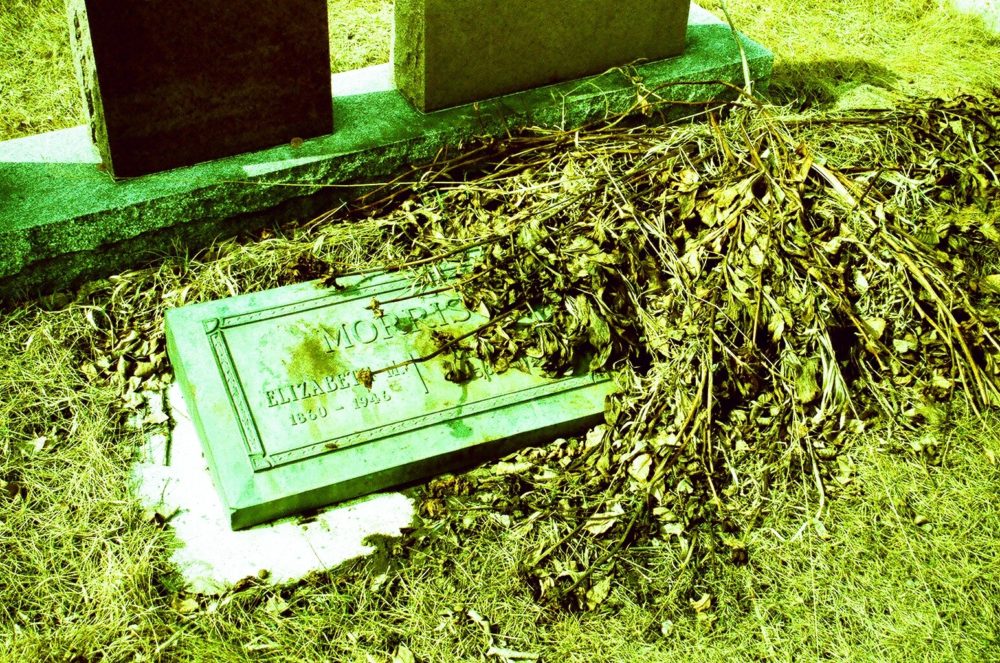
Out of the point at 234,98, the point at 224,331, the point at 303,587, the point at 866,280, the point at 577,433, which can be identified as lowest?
the point at 303,587

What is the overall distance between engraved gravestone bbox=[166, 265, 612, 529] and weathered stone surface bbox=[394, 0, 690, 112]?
1.05 metres

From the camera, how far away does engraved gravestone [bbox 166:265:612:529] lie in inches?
119

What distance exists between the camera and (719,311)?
10.9ft

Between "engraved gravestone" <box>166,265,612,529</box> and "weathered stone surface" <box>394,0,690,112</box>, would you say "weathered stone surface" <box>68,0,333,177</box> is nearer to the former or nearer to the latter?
"weathered stone surface" <box>394,0,690,112</box>

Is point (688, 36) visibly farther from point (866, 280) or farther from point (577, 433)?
point (577, 433)

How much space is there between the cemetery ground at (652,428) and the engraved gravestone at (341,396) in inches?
5.6

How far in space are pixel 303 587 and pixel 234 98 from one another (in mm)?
1926

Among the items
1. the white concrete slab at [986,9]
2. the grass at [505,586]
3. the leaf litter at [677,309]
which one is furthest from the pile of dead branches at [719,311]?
the white concrete slab at [986,9]

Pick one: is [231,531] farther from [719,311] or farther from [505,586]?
[719,311]

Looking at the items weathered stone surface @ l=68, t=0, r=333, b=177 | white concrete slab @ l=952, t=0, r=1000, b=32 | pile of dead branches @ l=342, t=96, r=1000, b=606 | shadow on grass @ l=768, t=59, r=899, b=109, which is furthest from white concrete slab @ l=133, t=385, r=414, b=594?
white concrete slab @ l=952, t=0, r=1000, b=32

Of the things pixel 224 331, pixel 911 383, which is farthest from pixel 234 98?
pixel 911 383

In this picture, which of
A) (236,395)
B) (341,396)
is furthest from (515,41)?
(236,395)

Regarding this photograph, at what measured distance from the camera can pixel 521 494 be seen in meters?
3.17

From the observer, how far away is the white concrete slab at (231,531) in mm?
2949
